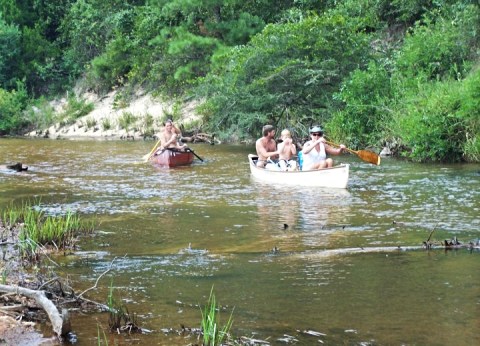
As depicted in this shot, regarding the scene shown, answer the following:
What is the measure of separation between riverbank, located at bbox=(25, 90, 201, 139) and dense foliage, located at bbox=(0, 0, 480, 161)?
77 cm

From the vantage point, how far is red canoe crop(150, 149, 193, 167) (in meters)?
22.0

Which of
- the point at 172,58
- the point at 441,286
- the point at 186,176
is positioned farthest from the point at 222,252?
the point at 172,58

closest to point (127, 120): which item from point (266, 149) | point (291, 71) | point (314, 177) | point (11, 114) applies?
point (11, 114)

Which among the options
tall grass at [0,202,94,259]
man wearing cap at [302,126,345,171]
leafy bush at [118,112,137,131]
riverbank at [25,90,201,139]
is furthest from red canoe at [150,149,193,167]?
leafy bush at [118,112,137,131]

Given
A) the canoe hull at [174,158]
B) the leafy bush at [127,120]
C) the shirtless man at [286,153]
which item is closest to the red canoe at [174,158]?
the canoe hull at [174,158]

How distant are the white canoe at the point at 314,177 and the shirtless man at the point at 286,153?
53cm

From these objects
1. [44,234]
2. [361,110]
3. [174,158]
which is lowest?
[44,234]

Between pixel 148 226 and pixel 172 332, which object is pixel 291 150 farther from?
pixel 172 332

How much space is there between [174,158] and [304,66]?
667 cm

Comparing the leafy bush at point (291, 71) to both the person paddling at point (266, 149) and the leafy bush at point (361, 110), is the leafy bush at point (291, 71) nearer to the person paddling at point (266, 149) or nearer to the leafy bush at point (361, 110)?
the leafy bush at point (361, 110)

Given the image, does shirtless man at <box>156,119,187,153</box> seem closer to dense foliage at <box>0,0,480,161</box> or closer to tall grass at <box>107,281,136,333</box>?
dense foliage at <box>0,0,480,161</box>

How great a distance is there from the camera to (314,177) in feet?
53.5

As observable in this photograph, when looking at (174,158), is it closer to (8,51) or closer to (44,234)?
(44,234)

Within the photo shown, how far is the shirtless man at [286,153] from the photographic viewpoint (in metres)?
17.8
